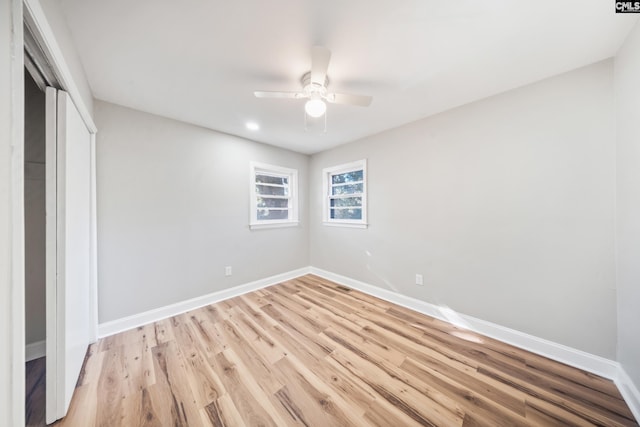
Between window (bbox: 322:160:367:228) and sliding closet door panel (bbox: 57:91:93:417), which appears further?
window (bbox: 322:160:367:228)

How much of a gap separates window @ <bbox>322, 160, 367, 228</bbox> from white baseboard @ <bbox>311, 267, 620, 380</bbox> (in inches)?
46.7

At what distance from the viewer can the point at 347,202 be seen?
11.9ft

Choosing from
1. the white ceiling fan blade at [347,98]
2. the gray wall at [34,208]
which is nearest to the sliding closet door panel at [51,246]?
the gray wall at [34,208]

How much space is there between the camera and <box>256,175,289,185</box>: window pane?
3.50 m

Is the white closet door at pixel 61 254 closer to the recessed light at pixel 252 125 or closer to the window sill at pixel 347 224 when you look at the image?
the recessed light at pixel 252 125

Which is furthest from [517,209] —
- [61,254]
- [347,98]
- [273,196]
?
[61,254]

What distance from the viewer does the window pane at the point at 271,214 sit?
353cm

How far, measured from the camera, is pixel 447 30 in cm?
134

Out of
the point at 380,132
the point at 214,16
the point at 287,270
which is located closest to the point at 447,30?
the point at 214,16

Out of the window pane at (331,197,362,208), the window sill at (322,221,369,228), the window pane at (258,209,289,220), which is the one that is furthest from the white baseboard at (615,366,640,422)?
the window pane at (258,209,289,220)

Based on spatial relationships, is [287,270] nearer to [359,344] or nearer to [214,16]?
[359,344]

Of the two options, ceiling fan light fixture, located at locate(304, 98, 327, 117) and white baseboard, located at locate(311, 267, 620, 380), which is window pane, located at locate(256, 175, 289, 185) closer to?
ceiling fan light fixture, located at locate(304, 98, 327, 117)
